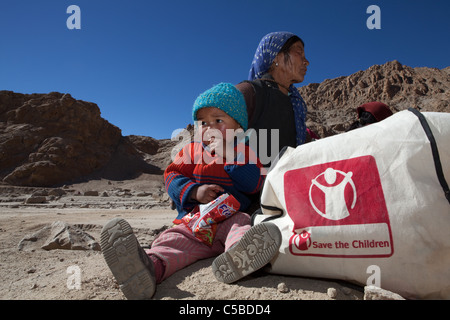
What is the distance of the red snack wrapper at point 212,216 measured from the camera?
5.85ft

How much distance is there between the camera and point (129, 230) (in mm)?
1376

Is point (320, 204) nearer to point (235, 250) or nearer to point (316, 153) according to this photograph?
point (316, 153)

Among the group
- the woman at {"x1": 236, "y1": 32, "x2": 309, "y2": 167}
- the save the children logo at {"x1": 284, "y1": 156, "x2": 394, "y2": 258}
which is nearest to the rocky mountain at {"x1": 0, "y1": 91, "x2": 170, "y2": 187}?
the woman at {"x1": 236, "y1": 32, "x2": 309, "y2": 167}

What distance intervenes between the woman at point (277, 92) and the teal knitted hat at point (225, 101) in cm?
28

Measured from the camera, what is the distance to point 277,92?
2715 mm

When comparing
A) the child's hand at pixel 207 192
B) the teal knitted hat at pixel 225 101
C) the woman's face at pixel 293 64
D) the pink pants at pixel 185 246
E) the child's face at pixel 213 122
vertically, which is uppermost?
the woman's face at pixel 293 64

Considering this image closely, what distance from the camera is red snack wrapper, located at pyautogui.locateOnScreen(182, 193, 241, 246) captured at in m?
1.78

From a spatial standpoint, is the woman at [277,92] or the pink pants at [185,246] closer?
the pink pants at [185,246]

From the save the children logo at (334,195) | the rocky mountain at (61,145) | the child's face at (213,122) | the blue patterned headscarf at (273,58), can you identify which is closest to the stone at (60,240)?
the child's face at (213,122)

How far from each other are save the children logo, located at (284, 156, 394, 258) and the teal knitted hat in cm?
95

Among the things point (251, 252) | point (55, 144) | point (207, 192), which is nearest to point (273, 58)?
point (207, 192)

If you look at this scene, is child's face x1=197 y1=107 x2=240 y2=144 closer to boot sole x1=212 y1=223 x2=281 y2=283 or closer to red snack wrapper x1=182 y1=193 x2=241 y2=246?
red snack wrapper x1=182 y1=193 x2=241 y2=246

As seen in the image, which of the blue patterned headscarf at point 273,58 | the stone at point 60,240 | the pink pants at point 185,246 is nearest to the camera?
→ the pink pants at point 185,246

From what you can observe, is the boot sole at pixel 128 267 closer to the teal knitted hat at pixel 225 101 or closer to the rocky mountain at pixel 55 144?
the teal knitted hat at pixel 225 101
